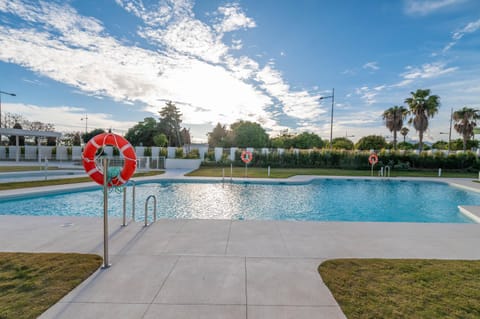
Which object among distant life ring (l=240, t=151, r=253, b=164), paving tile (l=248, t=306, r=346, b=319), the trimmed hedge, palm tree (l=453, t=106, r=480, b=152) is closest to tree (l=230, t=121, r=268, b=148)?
the trimmed hedge

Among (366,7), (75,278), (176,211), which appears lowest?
(176,211)

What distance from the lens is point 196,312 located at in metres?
1.80

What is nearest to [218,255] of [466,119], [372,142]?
[466,119]

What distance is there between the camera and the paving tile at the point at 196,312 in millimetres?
1751

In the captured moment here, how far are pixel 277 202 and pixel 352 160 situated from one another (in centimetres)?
1292

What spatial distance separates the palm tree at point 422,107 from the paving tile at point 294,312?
71.3 feet

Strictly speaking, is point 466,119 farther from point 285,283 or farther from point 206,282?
point 206,282

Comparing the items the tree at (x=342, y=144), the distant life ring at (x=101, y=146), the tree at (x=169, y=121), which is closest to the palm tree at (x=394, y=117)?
the tree at (x=342, y=144)

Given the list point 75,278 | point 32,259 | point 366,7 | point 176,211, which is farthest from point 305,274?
point 366,7

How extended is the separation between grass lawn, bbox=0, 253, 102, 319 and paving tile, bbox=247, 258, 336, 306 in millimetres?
1730

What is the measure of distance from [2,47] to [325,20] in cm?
1357

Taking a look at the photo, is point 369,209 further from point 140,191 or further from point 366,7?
point 140,191

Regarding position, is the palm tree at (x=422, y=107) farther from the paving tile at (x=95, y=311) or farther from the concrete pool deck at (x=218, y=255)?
the paving tile at (x=95, y=311)

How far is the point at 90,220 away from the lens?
422 centimetres
